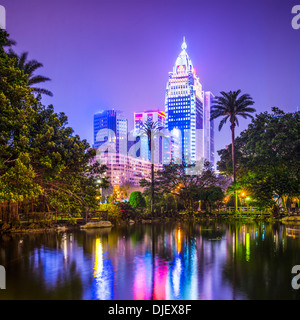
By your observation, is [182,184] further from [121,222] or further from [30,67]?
[30,67]

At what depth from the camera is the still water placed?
10.3 m

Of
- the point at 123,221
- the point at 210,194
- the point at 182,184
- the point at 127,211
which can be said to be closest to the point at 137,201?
the point at 182,184

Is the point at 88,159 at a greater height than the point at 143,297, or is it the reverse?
the point at 88,159

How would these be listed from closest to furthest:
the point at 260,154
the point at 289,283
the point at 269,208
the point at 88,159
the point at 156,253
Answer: the point at 289,283, the point at 156,253, the point at 88,159, the point at 269,208, the point at 260,154

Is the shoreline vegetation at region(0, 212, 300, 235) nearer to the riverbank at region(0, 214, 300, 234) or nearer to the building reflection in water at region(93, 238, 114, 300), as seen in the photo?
the riverbank at region(0, 214, 300, 234)

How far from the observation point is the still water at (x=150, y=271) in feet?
33.7

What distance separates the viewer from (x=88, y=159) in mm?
24281

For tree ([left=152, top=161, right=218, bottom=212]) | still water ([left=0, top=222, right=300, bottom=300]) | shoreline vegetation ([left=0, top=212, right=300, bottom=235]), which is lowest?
shoreline vegetation ([left=0, top=212, right=300, bottom=235])

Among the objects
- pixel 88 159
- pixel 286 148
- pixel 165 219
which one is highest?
pixel 286 148

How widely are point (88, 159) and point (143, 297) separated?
15530mm

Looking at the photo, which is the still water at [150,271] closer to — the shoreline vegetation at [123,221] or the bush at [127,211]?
the shoreline vegetation at [123,221]

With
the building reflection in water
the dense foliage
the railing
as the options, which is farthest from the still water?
the railing
